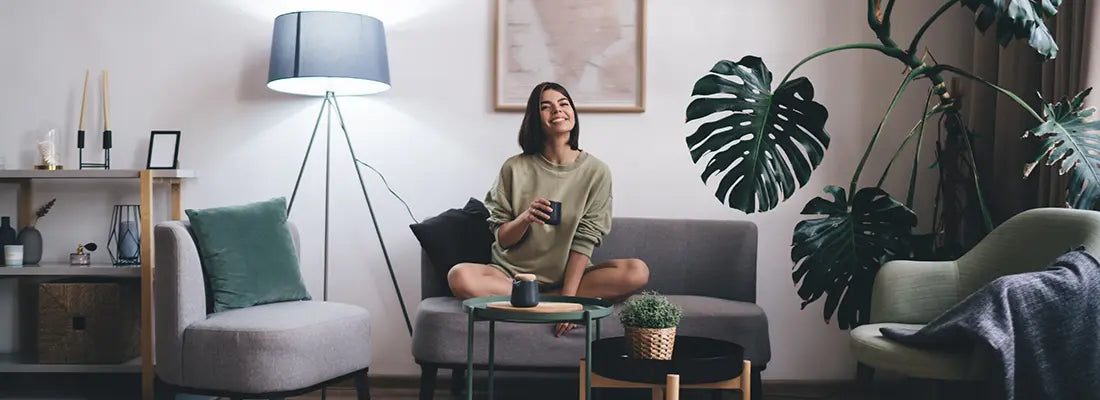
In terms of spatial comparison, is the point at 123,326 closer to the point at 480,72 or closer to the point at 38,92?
the point at 38,92

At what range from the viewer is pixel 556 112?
3.25 metres

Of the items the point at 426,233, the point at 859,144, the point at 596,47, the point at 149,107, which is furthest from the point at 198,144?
the point at 859,144

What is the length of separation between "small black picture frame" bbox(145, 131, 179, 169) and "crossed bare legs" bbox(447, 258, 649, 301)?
4.68 ft

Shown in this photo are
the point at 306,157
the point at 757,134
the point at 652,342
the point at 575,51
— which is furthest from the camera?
the point at 575,51

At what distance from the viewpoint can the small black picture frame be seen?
3773 millimetres

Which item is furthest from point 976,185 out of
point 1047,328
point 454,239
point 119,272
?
point 119,272

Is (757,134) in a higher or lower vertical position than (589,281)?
higher

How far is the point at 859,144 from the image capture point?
3729 millimetres

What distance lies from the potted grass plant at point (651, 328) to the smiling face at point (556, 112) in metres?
1.04

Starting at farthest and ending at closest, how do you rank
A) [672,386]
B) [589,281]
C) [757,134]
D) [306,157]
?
[306,157] → [589,281] → [757,134] → [672,386]

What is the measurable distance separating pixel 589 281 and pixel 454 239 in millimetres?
540

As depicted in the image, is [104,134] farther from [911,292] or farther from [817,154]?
[911,292]

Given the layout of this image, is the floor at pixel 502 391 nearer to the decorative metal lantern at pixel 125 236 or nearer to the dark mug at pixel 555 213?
the decorative metal lantern at pixel 125 236

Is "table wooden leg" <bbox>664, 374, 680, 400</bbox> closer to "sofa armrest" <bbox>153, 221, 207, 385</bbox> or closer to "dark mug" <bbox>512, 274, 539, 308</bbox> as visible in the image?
"dark mug" <bbox>512, 274, 539, 308</bbox>
